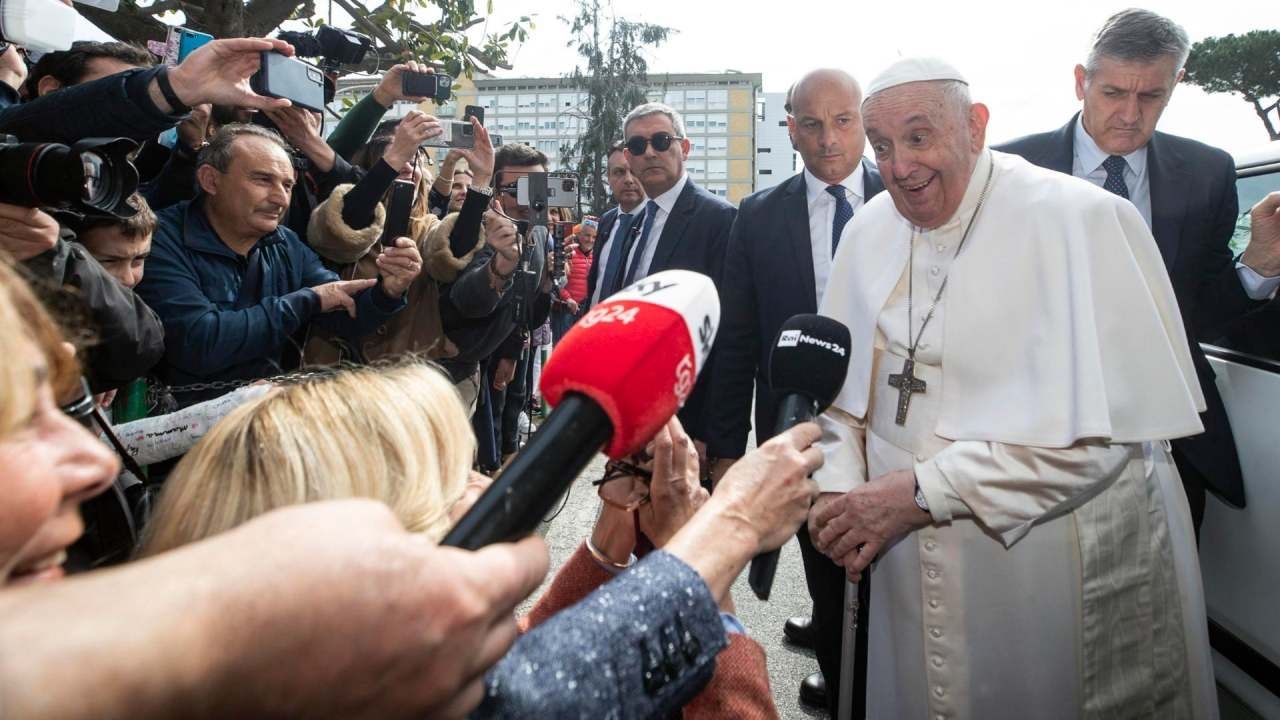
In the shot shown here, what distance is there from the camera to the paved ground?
10.6ft

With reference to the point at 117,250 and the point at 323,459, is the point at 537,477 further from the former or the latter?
the point at 117,250

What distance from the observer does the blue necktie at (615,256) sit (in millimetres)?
4938

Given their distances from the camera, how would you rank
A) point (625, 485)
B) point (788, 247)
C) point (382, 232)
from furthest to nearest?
point (382, 232)
point (788, 247)
point (625, 485)

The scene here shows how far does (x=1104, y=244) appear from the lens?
1.98m

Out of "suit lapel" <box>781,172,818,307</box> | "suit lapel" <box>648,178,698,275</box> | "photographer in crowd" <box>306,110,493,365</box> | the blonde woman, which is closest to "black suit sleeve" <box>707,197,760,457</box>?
"suit lapel" <box>781,172,818,307</box>

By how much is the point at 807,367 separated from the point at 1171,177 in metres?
1.94

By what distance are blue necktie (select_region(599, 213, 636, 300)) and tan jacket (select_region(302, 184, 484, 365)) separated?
968mm

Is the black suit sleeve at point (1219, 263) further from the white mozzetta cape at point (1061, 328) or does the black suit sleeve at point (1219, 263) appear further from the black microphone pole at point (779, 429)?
the black microphone pole at point (779, 429)

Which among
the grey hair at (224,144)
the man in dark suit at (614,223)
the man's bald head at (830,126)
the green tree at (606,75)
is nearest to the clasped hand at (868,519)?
the man's bald head at (830,126)

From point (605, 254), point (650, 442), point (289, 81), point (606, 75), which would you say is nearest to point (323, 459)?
point (650, 442)

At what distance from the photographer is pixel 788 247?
3.27 metres

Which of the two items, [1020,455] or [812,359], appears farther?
[1020,455]

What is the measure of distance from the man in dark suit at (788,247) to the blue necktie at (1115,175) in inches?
33.9

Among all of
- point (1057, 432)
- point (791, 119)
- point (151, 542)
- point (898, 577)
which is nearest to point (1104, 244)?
point (1057, 432)
